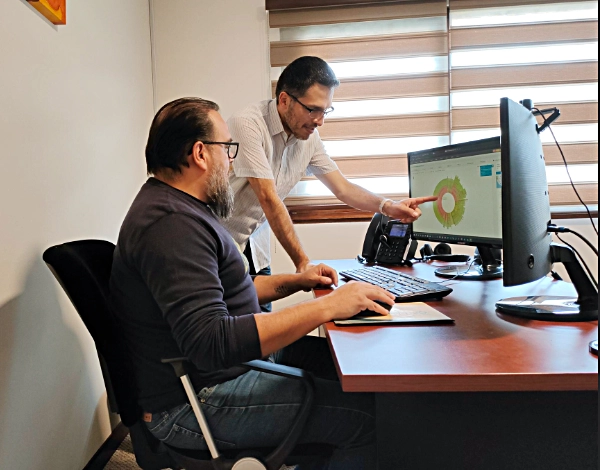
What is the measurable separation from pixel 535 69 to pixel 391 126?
0.93 m

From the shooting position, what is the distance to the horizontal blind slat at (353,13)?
301 centimetres

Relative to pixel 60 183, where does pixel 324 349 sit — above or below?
below

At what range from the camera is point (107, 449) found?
204cm

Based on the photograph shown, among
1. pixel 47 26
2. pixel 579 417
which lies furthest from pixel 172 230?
pixel 47 26

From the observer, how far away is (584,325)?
40.4 inches

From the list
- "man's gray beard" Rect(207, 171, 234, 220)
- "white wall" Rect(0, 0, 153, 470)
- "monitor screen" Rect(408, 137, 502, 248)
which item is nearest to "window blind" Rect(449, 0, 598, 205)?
"monitor screen" Rect(408, 137, 502, 248)

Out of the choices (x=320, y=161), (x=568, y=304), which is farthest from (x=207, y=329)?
(x=320, y=161)

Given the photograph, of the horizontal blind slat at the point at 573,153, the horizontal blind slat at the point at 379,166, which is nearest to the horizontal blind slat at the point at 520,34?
the horizontal blind slat at the point at 573,153

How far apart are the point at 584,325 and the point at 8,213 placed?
58.2 inches

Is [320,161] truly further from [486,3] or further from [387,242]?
[486,3]

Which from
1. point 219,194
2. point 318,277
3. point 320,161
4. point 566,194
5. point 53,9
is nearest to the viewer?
point 219,194

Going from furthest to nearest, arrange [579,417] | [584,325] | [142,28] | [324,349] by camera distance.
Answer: [142,28] < [324,349] < [584,325] < [579,417]

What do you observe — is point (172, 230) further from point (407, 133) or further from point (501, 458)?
point (407, 133)

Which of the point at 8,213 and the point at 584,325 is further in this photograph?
the point at 8,213
